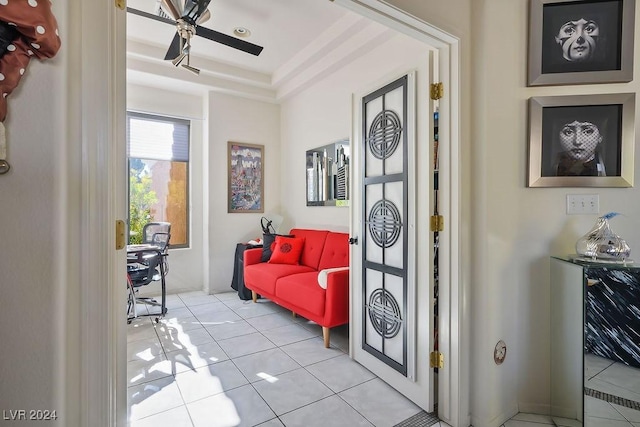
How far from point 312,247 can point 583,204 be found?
261cm

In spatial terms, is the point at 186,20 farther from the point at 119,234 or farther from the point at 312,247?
the point at 312,247

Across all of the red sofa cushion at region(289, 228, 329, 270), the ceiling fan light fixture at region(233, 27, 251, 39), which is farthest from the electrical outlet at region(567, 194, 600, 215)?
the ceiling fan light fixture at region(233, 27, 251, 39)

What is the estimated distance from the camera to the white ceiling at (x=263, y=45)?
2.93 m

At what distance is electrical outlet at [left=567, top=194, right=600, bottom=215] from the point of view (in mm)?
1758

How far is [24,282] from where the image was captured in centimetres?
76

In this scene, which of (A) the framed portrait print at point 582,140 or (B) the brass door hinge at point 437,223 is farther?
(B) the brass door hinge at point 437,223

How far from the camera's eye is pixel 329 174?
3848 millimetres

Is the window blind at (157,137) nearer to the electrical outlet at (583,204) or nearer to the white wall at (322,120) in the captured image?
the white wall at (322,120)

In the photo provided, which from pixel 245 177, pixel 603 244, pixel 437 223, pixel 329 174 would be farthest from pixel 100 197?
pixel 245 177

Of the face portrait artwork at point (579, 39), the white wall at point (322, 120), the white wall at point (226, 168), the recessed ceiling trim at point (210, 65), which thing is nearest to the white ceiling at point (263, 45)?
the recessed ceiling trim at point (210, 65)

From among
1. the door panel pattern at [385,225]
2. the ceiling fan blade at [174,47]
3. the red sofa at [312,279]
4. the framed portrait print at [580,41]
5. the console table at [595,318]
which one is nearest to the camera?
the console table at [595,318]

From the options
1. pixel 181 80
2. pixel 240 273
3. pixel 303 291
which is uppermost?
pixel 181 80

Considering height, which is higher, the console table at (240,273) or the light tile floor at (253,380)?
the console table at (240,273)

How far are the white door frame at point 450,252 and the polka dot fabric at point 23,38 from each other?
5.10 ft
